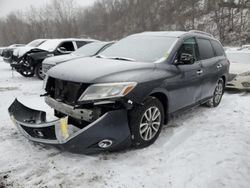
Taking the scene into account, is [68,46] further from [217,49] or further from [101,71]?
[101,71]

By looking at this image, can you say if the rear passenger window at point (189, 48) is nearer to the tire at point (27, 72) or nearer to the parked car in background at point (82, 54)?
the parked car in background at point (82, 54)

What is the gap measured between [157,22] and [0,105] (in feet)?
103

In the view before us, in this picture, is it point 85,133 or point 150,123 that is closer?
point 85,133

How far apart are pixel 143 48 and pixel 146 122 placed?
138 centimetres

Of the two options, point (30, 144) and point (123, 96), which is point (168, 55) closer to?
point (123, 96)

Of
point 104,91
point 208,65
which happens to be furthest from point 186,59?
point 104,91

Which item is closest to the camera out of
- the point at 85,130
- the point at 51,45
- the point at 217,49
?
the point at 85,130

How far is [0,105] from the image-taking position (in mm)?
6195

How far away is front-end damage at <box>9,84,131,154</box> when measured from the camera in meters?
3.17

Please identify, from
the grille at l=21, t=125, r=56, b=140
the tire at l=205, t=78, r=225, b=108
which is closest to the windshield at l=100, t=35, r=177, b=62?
the grille at l=21, t=125, r=56, b=140

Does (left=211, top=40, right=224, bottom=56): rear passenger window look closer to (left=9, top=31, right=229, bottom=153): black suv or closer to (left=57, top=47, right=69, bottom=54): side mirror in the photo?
(left=9, top=31, right=229, bottom=153): black suv

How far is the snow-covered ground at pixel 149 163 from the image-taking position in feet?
9.92

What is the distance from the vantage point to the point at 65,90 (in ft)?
11.9

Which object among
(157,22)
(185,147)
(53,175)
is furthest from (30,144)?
(157,22)
